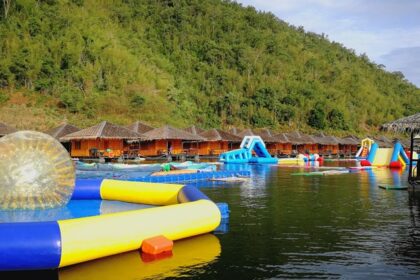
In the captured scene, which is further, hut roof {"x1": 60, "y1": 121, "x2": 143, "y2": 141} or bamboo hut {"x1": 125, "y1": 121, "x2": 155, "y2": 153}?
bamboo hut {"x1": 125, "y1": 121, "x2": 155, "y2": 153}

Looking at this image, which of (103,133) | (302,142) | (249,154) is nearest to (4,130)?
(103,133)

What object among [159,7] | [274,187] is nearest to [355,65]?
[159,7]

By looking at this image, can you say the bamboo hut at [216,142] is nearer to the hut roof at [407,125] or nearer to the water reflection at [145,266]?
the hut roof at [407,125]

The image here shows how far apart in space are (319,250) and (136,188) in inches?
196

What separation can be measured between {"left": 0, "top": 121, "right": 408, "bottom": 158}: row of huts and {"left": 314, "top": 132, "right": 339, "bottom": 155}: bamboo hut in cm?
38

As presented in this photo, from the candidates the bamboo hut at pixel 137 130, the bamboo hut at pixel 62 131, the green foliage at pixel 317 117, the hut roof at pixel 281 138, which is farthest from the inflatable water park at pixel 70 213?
the green foliage at pixel 317 117

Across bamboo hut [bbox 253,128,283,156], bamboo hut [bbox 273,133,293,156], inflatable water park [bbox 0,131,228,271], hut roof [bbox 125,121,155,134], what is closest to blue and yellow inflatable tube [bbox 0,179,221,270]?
inflatable water park [bbox 0,131,228,271]

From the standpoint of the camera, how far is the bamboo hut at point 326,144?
2151 inches

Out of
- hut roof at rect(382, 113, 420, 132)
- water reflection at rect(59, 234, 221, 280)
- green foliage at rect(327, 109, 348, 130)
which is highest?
green foliage at rect(327, 109, 348, 130)

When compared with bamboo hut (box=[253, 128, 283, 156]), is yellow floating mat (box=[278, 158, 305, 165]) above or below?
below

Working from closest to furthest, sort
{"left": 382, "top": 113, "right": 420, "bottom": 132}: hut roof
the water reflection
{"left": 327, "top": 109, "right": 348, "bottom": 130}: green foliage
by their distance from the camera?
the water reflection, {"left": 382, "top": 113, "right": 420, "bottom": 132}: hut roof, {"left": 327, "top": 109, "right": 348, "bottom": 130}: green foliage

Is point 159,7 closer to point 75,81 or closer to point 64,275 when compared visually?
point 75,81

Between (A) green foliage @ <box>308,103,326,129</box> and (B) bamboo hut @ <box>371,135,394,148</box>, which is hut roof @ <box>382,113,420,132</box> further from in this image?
(A) green foliage @ <box>308,103,326,129</box>

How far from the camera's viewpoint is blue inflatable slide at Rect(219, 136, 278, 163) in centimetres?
3434
